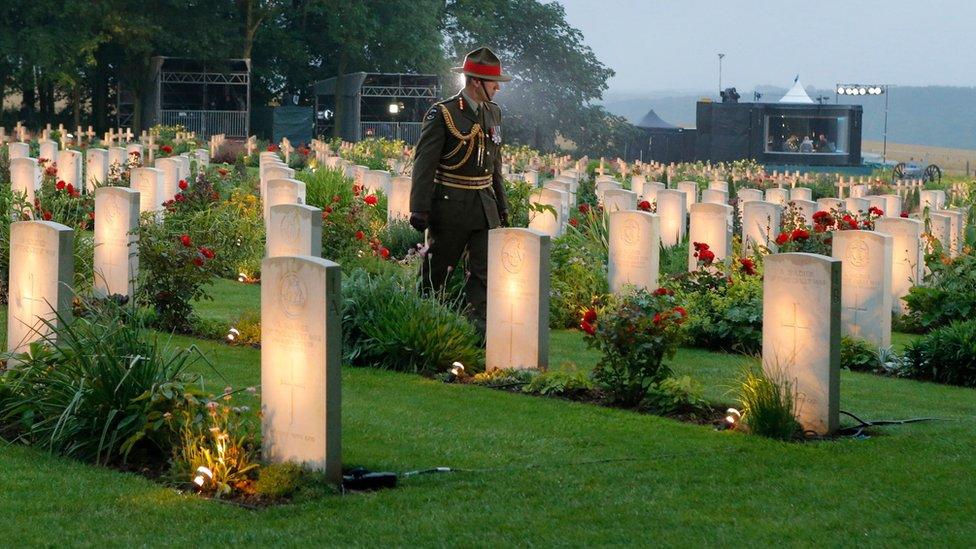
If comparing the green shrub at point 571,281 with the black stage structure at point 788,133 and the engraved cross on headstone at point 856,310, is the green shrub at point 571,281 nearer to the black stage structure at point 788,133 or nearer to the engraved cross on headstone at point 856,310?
the engraved cross on headstone at point 856,310

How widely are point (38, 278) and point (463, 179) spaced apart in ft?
10.1

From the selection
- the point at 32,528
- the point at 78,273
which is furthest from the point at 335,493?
the point at 78,273

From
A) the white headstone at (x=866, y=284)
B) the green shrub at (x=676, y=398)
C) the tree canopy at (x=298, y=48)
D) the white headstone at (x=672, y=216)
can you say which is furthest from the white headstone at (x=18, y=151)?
the tree canopy at (x=298, y=48)

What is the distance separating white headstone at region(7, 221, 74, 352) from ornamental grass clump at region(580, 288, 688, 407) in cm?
293

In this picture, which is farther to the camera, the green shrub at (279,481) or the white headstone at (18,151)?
the white headstone at (18,151)

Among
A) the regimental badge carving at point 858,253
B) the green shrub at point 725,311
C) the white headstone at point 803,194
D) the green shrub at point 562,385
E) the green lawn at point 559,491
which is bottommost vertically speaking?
the green lawn at point 559,491

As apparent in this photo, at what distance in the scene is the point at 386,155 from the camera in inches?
1179

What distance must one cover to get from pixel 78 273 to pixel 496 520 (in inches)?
261

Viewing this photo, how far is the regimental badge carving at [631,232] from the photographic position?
12664mm

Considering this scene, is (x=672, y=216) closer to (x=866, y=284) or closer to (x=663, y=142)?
(x=866, y=284)

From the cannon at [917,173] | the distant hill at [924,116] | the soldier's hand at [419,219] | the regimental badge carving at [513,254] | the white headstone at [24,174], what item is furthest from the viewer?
the distant hill at [924,116]

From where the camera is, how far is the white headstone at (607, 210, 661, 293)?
1260 centimetres

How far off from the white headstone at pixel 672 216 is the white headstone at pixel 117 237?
6.87 metres

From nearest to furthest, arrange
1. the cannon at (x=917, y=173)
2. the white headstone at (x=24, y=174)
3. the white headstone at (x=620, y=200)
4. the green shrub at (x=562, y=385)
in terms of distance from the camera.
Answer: the green shrub at (x=562, y=385), the white headstone at (x=620, y=200), the white headstone at (x=24, y=174), the cannon at (x=917, y=173)
